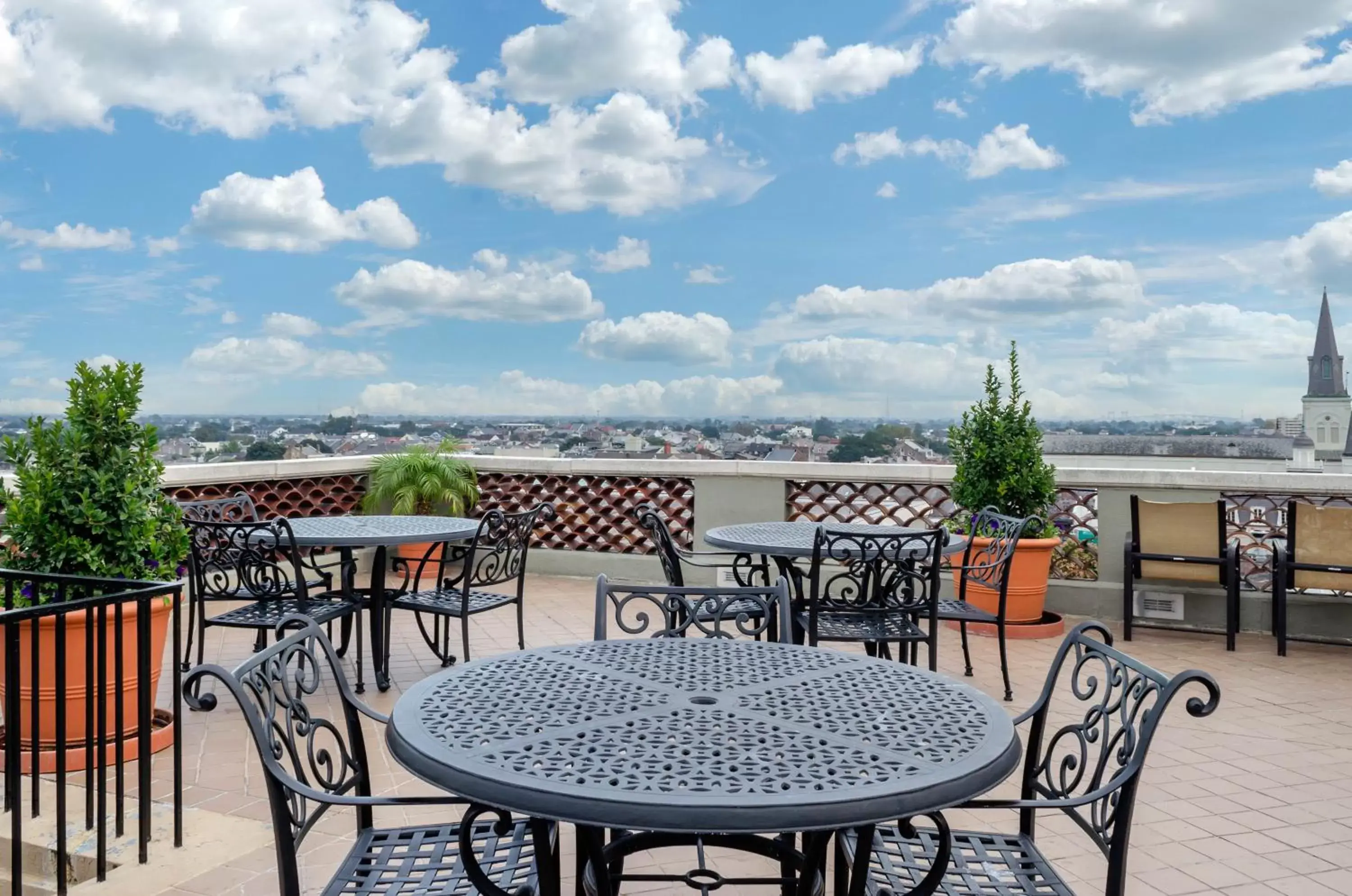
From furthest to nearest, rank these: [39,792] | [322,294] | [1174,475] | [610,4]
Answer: [322,294] < [610,4] < [1174,475] < [39,792]

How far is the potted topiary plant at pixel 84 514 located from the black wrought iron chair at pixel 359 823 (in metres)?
1.61

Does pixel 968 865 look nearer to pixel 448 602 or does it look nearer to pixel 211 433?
pixel 448 602

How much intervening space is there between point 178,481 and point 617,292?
49.8ft

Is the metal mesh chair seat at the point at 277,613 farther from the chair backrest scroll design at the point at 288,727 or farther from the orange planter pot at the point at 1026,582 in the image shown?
the orange planter pot at the point at 1026,582

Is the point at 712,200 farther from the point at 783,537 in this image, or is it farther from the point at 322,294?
the point at 783,537

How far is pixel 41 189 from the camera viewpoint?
909 inches

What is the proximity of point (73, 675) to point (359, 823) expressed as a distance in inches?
71.5

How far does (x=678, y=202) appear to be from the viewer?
20.6m

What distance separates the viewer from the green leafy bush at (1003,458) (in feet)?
17.6

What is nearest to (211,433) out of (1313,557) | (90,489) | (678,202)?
(90,489)

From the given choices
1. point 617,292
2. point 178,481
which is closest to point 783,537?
point 178,481

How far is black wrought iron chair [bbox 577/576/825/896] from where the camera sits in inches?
67.7

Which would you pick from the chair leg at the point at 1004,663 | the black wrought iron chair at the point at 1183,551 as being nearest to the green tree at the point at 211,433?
the chair leg at the point at 1004,663

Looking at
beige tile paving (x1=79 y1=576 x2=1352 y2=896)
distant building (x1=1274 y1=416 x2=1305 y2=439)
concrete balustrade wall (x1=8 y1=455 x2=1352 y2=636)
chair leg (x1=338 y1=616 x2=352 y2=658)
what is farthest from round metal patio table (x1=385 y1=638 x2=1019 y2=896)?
distant building (x1=1274 y1=416 x2=1305 y2=439)
